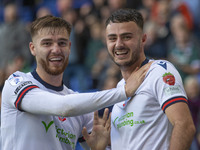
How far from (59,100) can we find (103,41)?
5.80 metres

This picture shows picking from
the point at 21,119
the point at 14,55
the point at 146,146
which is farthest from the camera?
the point at 14,55

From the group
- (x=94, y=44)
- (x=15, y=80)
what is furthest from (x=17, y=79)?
(x=94, y=44)

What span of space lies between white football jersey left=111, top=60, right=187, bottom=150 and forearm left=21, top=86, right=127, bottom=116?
20cm

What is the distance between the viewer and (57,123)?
430 cm

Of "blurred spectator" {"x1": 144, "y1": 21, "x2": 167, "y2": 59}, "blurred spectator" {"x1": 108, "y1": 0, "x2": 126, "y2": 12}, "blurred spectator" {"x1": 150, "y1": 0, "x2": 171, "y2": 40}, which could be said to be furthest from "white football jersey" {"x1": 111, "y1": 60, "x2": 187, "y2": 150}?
"blurred spectator" {"x1": 108, "y1": 0, "x2": 126, "y2": 12}

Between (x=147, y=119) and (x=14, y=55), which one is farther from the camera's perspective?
(x=14, y=55)

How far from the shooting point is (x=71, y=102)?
386 centimetres

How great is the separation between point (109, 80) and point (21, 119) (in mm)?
3878

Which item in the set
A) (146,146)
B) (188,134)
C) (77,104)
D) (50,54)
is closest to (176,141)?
(188,134)

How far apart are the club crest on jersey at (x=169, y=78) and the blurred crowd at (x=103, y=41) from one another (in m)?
3.25

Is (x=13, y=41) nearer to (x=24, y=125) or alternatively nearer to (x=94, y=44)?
(x=94, y=44)

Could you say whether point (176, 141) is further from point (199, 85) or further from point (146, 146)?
point (199, 85)

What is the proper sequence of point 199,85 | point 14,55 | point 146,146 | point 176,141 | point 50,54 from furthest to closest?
point 14,55, point 199,85, point 50,54, point 146,146, point 176,141

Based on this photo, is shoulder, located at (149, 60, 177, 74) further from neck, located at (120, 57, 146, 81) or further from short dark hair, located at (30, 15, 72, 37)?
short dark hair, located at (30, 15, 72, 37)
